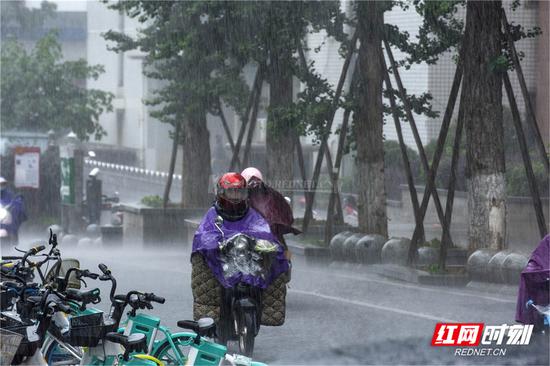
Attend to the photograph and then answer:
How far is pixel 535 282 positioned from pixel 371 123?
13.7 meters

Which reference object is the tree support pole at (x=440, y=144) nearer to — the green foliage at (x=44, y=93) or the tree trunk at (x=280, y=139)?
the tree trunk at (x=280, y=139)

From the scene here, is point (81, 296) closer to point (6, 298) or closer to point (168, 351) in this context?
point (168, 351)

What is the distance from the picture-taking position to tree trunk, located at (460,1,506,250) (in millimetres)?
20141

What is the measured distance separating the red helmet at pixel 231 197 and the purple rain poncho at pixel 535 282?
2.77 m

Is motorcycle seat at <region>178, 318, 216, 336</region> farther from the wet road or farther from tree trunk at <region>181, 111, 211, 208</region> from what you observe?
tree trunk at <region>181, 111, 211, 208</region>

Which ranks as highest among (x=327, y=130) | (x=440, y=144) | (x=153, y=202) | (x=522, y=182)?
(x=327, y=130)

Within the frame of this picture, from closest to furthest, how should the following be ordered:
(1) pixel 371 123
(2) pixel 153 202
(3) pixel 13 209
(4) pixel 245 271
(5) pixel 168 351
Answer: (5) pixel 168 351
(4) pixel 245 271
(3) pixel 13 209
(1) pixel 371 123
(2) pixel 153 202

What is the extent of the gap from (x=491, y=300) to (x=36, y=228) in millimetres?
26625

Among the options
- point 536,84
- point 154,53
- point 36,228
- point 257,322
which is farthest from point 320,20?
point 36,228

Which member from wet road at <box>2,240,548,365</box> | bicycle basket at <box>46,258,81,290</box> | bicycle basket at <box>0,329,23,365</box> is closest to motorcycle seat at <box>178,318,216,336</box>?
bicycle basket at <box>0,329,23,365</box>

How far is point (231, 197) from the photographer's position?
11711mm

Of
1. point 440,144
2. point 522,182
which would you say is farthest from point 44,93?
point 440,144

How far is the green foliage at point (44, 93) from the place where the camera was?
46156 millimetres

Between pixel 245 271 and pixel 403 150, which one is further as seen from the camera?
pixel 403 150
